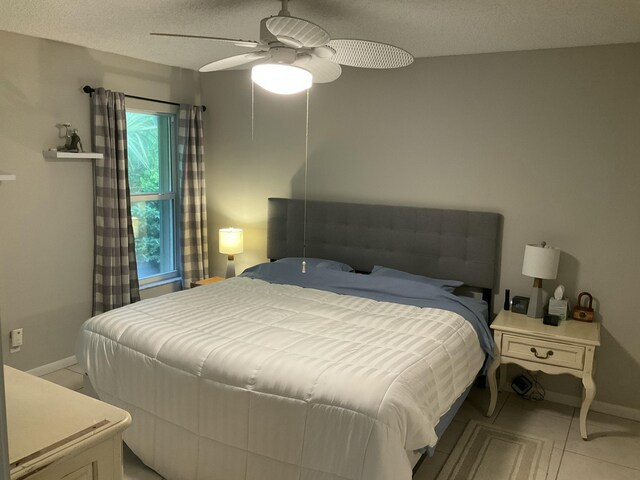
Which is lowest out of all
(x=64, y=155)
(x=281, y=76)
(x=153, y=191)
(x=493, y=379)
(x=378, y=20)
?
(x=493, y=379)

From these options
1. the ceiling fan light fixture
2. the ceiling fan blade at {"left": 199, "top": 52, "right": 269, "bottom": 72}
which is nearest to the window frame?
the ceiling fan blade at {"left": 199, "top": 52, "right": 269, "bottom": 72}

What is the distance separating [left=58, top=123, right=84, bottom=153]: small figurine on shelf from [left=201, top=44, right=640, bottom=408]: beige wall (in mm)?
1618

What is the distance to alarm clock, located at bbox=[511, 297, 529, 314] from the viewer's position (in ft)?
11.1

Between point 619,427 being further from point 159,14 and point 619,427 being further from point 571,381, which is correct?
point 159,14

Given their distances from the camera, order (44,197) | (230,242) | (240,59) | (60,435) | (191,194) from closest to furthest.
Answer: (60,435) < (240,59) < (44,197) < (230,242) < (191,194)

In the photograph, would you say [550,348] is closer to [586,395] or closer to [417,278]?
[586,395]

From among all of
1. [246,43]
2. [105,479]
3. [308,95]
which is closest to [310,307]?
[246,43]

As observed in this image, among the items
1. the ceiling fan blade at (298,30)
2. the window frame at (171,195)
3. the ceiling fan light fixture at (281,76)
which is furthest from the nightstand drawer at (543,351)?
the window frame at (171,195)

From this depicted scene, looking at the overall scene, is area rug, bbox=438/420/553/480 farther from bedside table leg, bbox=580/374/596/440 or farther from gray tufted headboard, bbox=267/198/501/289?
gray tufted headboard, bbox=267/198/501/289

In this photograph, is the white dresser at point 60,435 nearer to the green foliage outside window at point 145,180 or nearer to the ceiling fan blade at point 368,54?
the ceiling fan blade at point 368,54

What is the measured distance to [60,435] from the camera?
41.7 inches

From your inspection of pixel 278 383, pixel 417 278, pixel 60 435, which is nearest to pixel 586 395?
pixel 417 278

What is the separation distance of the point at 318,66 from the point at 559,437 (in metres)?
2.53

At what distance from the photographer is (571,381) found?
3.48 metres
